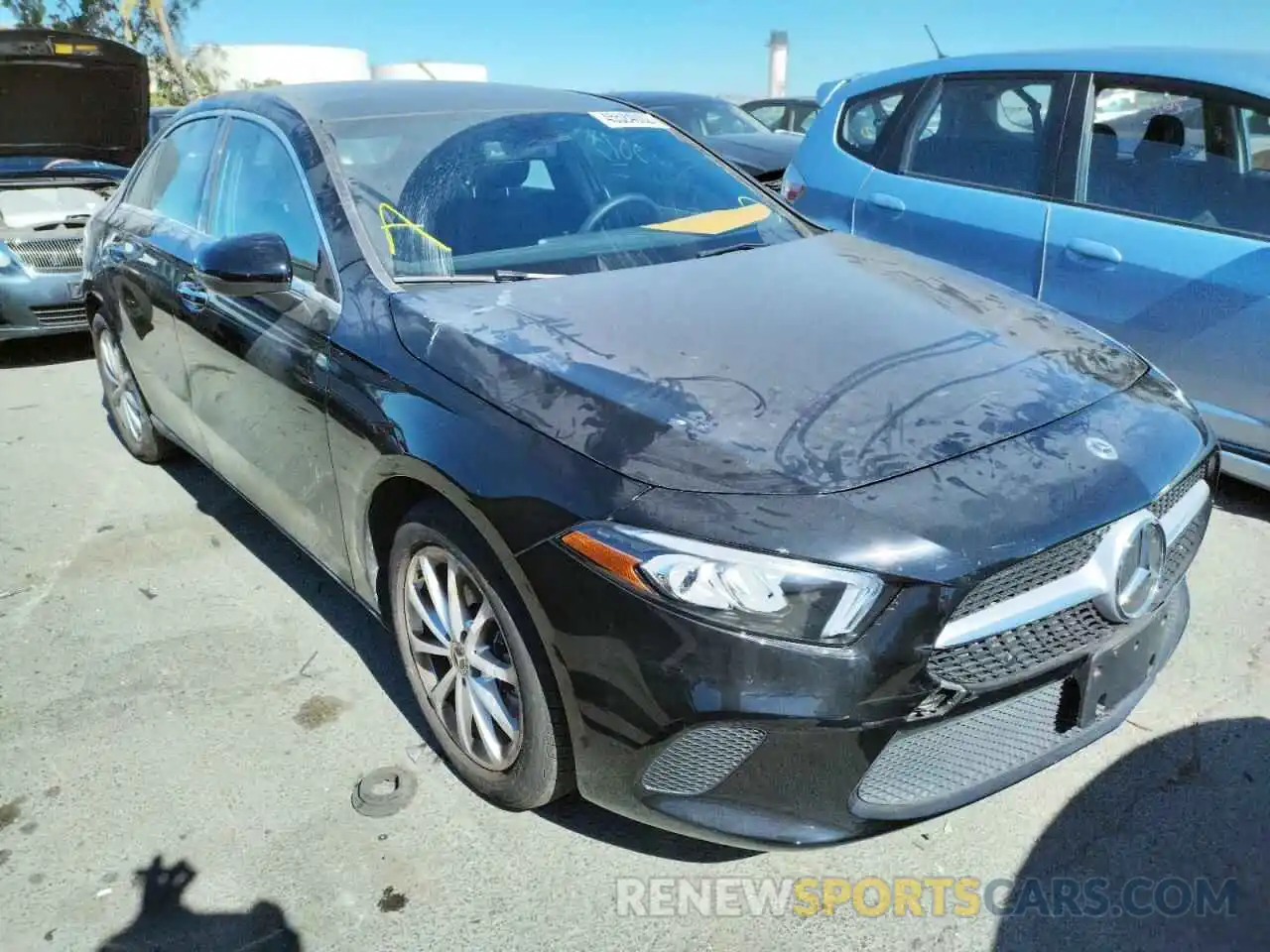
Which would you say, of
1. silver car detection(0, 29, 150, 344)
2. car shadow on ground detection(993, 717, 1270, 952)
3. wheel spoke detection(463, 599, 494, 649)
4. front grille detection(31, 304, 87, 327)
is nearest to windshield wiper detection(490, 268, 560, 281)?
wheel spoke detection(463, 599, 494, 649)

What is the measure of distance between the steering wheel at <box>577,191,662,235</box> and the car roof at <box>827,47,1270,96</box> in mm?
2071

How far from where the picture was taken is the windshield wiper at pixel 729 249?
2801 millimetres

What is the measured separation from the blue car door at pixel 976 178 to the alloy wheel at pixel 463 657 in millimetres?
2794

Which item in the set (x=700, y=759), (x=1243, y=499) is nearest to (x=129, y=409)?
(x=700, y=759)

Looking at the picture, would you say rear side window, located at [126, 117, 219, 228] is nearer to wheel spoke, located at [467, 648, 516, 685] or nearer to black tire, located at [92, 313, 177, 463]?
black tire, located at [92, 313, 177, 463]

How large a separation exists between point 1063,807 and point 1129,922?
0.32 metres

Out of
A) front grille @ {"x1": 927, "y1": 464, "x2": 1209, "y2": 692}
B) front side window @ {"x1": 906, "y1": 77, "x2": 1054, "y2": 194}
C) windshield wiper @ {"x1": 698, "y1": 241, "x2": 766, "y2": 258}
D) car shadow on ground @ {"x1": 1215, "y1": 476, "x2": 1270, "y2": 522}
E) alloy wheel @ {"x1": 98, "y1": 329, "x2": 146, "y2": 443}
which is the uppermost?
front side window @ {"x1": 906, "y1": 77, "x2": 1054, "y2": 194}

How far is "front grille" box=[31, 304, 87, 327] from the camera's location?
231 inches

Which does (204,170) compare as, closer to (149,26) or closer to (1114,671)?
(1114,671)

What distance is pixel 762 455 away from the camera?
180 cm

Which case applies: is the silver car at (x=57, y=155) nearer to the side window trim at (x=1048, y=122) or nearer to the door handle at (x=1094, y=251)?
the side window trim at (x=1048, y=122)

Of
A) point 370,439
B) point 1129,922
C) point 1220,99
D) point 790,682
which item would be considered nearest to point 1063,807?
point 1129,922

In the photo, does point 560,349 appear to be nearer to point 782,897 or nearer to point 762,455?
point 762,455

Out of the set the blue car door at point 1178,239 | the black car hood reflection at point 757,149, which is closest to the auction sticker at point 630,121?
the blue car door at point 1178,239
